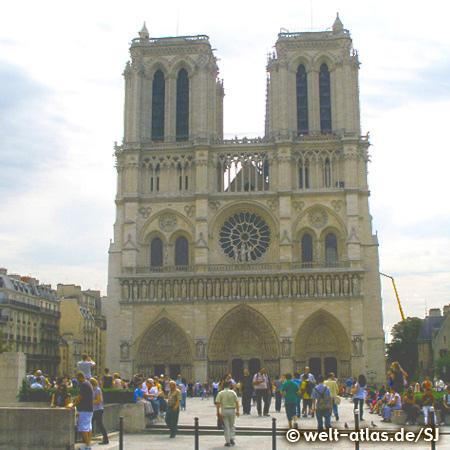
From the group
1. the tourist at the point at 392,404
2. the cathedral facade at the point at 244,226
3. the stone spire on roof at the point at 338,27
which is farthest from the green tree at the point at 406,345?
the tourist at the point at 392,404

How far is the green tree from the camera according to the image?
61.8 metres

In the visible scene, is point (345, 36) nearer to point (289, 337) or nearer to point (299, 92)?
point (299, 92)

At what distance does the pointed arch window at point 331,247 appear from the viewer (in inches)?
1750

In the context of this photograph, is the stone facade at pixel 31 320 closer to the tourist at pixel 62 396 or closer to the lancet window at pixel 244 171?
the lancet window at pixel 244 171

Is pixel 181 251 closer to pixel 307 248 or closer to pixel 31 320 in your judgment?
pixel 307 248

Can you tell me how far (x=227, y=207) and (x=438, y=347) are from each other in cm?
2181

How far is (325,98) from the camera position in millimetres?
47531

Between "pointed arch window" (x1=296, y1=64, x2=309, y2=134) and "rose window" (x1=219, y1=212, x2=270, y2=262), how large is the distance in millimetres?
7234

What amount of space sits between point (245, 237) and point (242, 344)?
22.7 ft

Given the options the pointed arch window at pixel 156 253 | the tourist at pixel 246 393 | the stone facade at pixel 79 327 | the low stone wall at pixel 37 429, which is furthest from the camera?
the stone facade at pixel 79 327

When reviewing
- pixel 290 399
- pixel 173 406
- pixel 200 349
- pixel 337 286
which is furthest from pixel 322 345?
pixel 173 406

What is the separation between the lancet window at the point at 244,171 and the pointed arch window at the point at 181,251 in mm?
4229

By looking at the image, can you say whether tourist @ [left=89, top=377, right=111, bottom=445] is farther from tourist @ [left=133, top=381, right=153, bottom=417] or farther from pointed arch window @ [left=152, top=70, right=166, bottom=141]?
pointed arch window @ [left=152, top=70, right=166, bottom=141]

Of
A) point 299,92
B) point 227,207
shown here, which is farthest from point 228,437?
point 299,92
